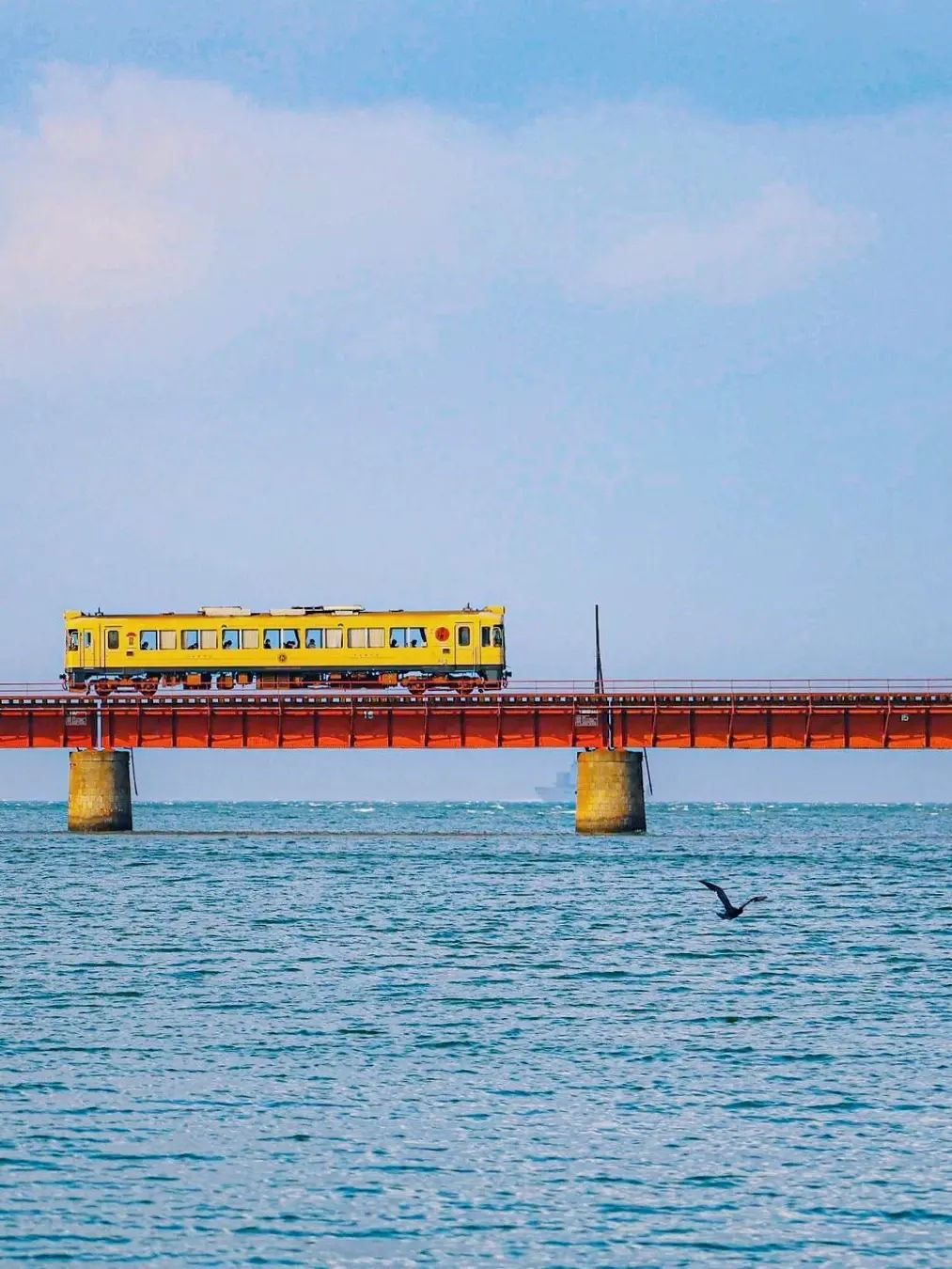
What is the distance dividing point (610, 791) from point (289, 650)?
1529 cm

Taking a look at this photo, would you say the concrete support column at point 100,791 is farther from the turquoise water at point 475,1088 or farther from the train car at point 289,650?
the turquoise water at point 475,1088

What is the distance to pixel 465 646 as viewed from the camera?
81812mm

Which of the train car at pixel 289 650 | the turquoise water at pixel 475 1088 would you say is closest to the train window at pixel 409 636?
the train car at pixel 289 650

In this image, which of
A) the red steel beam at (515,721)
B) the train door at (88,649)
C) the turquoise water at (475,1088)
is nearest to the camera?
the turquoise water at (475,1088)

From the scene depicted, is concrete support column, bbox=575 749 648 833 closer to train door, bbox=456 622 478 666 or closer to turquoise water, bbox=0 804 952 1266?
train door, bbox=456 622 478 666

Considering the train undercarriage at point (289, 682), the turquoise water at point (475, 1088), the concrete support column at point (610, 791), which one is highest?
the train undercarriage at point (289, 682)

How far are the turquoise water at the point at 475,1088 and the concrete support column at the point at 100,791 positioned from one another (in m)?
32.1

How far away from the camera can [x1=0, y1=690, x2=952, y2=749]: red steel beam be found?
78.3 meters

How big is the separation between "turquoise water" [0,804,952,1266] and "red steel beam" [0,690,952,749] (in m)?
29.6

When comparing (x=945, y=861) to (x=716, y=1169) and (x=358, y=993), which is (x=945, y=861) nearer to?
(x=358, y=993)

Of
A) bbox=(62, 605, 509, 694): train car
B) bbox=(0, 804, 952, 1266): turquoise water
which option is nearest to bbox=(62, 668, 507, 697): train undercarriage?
bbox=(62, 605, 509, 694): train car

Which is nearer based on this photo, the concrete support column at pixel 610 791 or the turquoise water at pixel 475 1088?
the turquoise water at pixel 475 1088

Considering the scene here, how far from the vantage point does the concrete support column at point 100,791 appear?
8131 cm

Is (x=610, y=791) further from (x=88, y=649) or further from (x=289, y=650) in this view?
(x=88, y=649)
